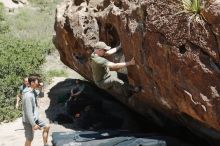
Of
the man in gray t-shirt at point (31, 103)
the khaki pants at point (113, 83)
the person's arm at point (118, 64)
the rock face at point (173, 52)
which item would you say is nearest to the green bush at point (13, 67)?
the man in gray t-shirt at point (31, 103)

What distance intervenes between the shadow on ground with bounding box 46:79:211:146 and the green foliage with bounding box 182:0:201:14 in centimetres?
280

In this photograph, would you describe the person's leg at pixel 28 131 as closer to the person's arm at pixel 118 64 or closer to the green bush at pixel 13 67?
the person's arm at pixel 118 64

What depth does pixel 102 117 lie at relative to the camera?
1062 cm

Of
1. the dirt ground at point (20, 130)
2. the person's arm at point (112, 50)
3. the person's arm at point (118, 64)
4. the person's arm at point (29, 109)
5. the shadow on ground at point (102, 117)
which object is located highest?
the person's arm at point (112, 50)

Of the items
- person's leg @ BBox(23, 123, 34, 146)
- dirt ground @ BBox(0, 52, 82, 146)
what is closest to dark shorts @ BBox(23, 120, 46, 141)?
person's leg @ BBox(23, 123, 34, 146)

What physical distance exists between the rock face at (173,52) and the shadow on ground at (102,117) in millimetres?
506

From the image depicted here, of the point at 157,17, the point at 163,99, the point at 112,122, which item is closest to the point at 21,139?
the point at 112,122

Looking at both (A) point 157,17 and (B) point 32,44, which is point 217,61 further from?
(B) point 32,44

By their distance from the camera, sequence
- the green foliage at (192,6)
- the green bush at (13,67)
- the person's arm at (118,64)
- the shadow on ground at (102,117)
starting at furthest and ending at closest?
1. the green bush at (13,67)
2. the shadow on ground at (102,117)
3. the person's arm at (118,64)
4. the green foliage at (192,6)

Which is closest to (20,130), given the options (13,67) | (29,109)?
(13,67)

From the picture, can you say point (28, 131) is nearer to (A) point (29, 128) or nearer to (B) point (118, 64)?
(A) point (29, 128)

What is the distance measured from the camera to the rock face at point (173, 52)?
641cm

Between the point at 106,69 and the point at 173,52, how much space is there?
1705 mm

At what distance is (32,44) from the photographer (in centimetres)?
1567
